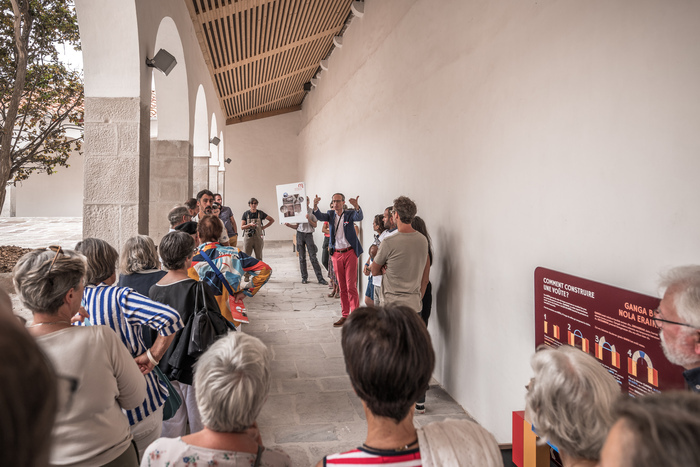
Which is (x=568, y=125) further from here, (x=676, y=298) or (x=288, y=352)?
(x=288, y=352)

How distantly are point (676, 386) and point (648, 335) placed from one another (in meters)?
0.19

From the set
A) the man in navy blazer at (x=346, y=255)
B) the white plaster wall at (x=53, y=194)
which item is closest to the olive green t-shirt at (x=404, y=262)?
the man in navy blazer at (x=346, y=255)

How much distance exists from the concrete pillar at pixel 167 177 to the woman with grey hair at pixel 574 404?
5.88 m

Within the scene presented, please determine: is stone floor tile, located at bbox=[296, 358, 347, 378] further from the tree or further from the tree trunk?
the tree

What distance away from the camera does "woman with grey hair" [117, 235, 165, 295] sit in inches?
93.2

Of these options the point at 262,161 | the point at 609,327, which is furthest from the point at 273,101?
the point at 609,327

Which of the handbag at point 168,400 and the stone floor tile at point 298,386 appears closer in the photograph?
the handbag at point 168,400

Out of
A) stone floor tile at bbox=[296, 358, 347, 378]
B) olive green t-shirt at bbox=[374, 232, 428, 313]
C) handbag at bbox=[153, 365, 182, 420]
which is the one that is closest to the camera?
handbag at bbox=[153, 365, 182, 420]

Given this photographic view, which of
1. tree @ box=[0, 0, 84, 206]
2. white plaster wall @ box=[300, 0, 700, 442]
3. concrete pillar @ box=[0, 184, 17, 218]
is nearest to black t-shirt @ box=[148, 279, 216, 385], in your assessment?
white plaster wall @ box=[300, 0, 700, 442]

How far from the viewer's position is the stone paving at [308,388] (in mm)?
3051

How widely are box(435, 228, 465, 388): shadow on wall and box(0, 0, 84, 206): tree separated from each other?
4706 millimetres

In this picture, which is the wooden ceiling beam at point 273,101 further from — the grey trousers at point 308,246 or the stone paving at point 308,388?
the stone paving at point 308,388

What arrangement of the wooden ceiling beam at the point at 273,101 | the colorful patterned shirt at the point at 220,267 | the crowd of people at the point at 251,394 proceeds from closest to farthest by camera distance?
1. the crowd of people at the point at 251,394
2. the colorful patterned shirt at the point at 220,267
3. the wooden ceiling beam at the point at 273,101

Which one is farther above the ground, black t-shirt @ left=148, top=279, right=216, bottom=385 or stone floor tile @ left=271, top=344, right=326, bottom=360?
black t-shirt @ left=148, top=279, right=216, bottom=385
